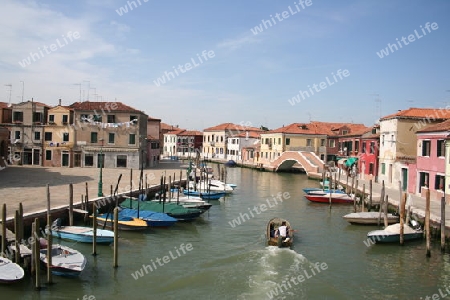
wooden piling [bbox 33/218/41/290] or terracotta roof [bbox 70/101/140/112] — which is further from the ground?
terracotta roof [bbox 70/101/140/112]

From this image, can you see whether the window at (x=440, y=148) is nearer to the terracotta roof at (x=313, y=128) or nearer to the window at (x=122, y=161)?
the window at (x=122, y=161)

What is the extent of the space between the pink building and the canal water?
5.93 m

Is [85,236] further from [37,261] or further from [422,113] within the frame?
[422,113]

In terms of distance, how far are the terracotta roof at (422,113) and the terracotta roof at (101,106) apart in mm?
23558

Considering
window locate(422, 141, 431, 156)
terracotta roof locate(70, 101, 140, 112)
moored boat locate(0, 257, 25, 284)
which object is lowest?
moored boat locate(0, 257, 25, 284)

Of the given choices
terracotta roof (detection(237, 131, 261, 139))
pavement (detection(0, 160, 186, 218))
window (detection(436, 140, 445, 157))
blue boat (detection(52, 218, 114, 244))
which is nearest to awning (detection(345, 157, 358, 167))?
window (detection(436, 140, 445, 157))

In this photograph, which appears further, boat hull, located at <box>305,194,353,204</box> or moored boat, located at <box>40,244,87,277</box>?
boat hull, located at <box>305,194,353,204</box>

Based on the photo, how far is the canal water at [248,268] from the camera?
39.9 feet

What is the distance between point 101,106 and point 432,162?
2975 centimetres

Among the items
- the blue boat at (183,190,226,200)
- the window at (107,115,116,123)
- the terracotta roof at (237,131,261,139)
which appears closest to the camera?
the blue boat at (183,190,226,200)

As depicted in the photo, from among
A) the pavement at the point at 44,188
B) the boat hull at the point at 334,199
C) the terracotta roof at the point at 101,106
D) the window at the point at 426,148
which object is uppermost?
the terracotta roof at the point at 101,106

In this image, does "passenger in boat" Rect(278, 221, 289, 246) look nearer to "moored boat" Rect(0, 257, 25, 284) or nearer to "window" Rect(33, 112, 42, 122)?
"moored boat" Rect(0, 257, 25, 284)

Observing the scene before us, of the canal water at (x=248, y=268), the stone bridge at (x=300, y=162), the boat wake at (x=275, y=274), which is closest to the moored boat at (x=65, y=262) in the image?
the canal water at (x=248, y=268)

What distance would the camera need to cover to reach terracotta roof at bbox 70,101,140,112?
40781 millimetres
